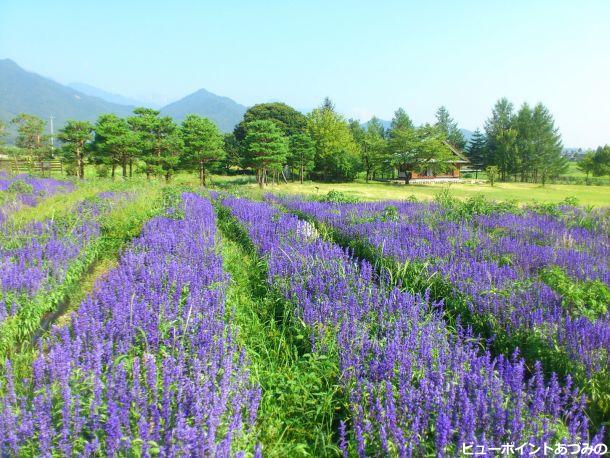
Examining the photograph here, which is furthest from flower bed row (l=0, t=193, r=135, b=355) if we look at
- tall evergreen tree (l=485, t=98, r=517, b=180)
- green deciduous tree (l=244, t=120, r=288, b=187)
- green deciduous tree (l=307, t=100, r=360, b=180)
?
tall evergreen tree (l=485, t=98, r=517, b=180)

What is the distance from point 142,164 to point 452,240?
28828mm

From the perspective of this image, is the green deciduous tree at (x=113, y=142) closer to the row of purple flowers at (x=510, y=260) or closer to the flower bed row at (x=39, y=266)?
the flower bed row at (x=39, y=266)

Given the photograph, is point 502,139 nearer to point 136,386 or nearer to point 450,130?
point 450,130

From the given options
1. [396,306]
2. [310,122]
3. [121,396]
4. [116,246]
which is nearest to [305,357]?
[396,306]

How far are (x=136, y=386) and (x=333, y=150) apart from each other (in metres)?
42.3

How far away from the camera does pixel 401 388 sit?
2.50m

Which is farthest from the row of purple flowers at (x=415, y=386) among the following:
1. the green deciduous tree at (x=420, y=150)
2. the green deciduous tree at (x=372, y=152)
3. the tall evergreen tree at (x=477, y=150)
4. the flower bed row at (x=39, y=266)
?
the tall evergreen tree at (x=477, y=150)

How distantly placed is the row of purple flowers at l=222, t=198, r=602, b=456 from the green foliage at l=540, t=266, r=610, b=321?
3.43 ft

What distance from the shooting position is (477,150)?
60.9 m

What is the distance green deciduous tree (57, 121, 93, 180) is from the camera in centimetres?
2825

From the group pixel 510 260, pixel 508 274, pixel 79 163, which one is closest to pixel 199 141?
pixel 79 163

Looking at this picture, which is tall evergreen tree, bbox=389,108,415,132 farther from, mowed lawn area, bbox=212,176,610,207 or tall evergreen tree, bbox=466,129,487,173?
mowed lawn area, bbox=212,176,610,207

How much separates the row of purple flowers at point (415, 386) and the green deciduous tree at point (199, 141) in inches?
1035

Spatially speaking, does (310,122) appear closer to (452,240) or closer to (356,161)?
(356,161)
